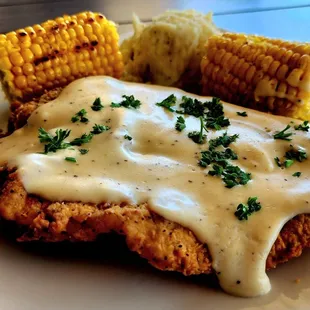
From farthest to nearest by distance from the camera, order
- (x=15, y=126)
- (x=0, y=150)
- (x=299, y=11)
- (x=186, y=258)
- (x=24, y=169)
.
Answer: (x=299, y=11)
(x=15, y=126)
(x=0, y=150)
(x=24, y=169)
(x=186, y=258)

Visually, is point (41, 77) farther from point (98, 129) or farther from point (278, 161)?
point (278, 161)

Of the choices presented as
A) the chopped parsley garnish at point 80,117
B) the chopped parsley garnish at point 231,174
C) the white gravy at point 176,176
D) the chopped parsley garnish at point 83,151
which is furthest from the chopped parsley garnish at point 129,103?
the chopped parsley garnish at point 231,174

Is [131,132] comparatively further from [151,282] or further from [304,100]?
[304,100]

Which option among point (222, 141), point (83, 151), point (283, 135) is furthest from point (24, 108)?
point (283, 135)

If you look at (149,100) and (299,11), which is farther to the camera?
(299,11)

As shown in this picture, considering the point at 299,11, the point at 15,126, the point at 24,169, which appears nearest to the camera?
the point at 24,169

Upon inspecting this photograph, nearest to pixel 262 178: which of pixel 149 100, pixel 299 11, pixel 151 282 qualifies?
pixel 151 282

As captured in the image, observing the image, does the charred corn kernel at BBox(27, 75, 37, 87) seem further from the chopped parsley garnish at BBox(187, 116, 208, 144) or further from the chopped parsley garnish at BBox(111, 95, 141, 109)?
the chopped parsley garnish at BBox(187, 116, 208, 144)

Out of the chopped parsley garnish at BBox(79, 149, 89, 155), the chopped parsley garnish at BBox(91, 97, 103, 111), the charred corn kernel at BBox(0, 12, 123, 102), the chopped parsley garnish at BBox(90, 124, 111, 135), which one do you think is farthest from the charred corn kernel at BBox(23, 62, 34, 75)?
the chopped parsley garnish at BBox(79, 149, 89, 155)
